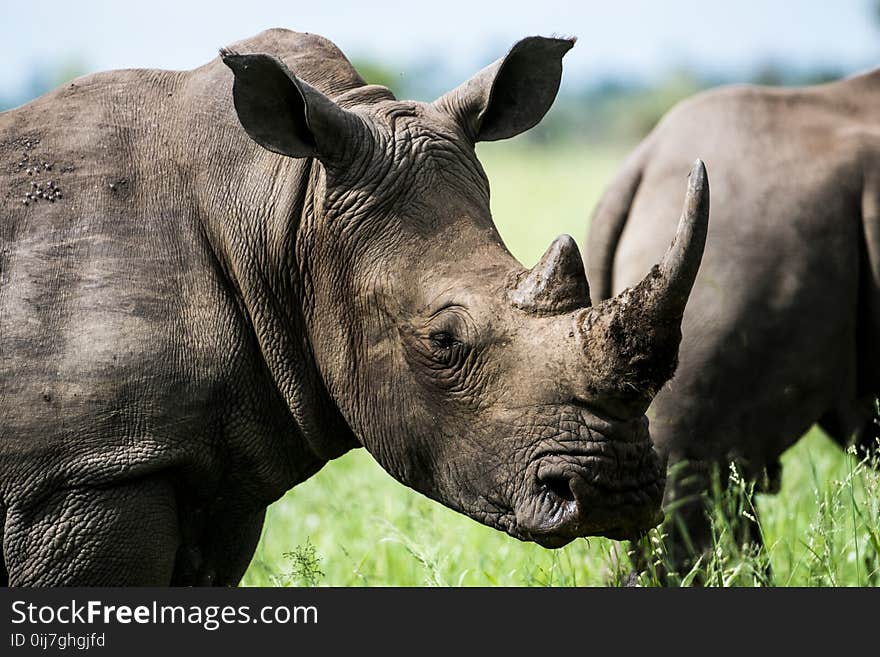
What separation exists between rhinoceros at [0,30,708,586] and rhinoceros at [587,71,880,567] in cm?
185

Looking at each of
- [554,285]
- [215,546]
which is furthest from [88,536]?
[554,285]

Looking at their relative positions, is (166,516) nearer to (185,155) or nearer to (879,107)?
(185,155)

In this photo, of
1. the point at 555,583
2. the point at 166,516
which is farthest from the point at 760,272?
the point at 166,516

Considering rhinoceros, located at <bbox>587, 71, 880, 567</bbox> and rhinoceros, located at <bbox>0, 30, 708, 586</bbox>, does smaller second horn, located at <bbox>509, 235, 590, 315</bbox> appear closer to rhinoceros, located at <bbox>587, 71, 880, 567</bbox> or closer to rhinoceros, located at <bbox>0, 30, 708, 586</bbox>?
rhinoceros, located at <bbox>0, 30, 708, 586</bbox>

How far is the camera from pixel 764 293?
18.1ft

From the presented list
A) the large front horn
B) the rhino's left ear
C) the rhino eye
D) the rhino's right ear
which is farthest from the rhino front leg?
the rhino's left ear

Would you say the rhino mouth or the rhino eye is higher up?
the rhino eye

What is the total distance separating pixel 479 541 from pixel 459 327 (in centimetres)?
284

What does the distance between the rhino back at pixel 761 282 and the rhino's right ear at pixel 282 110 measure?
2.22 meters

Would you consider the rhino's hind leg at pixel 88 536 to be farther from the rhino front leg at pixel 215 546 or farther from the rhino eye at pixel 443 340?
the rhino eye at pixel 443 340

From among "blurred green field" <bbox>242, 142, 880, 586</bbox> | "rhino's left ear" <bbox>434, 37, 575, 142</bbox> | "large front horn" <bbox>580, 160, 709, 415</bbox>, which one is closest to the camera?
"large front horn" <bbox>580, 160, 709, 415</bbox>

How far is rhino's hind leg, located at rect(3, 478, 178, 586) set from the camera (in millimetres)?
3584

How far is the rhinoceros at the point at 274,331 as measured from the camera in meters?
3.42

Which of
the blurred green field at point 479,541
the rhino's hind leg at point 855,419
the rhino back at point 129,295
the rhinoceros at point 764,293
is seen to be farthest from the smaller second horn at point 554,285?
the rhino's hind leg at point 855,419
